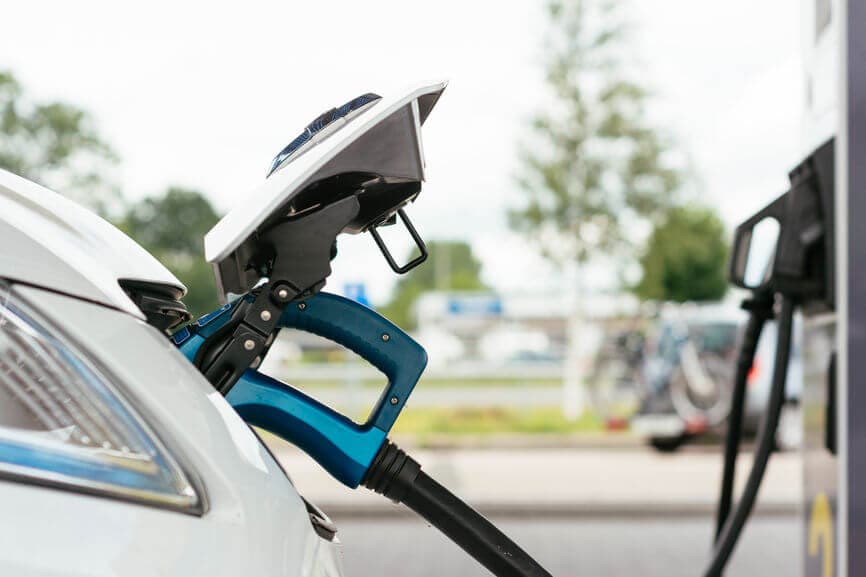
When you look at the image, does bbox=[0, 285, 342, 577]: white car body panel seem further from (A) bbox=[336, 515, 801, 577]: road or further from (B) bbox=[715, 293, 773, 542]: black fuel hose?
(A) bbox=[336, 515, 801, 577]: road

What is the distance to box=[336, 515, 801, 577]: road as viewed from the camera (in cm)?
630

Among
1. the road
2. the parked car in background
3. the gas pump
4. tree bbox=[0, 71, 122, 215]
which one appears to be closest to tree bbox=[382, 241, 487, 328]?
tree bbox=[0, 71, 122, 215]

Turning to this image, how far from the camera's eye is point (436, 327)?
78.4 feet

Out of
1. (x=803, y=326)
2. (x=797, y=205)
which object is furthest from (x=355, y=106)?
(x=803, y=326)

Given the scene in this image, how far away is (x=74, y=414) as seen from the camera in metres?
0.92

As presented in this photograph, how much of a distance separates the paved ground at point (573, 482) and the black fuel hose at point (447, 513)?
22.9ft

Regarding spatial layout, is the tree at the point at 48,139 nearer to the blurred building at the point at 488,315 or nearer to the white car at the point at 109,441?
the blurred building at the point at 488,315

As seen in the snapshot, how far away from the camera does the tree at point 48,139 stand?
1825 centimetres

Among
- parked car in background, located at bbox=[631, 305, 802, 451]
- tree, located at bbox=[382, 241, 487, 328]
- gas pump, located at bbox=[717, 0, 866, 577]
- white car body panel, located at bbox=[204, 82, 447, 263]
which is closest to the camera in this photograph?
white car body panel, located at bbox=[204, 82, 447, 263]

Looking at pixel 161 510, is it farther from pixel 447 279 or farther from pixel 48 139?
pixel 447 279

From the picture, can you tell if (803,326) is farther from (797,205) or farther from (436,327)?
(436,327)

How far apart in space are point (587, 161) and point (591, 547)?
35.2ft

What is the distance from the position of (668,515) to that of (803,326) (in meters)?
5.37

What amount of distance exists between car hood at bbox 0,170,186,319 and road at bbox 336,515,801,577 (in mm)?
4888
